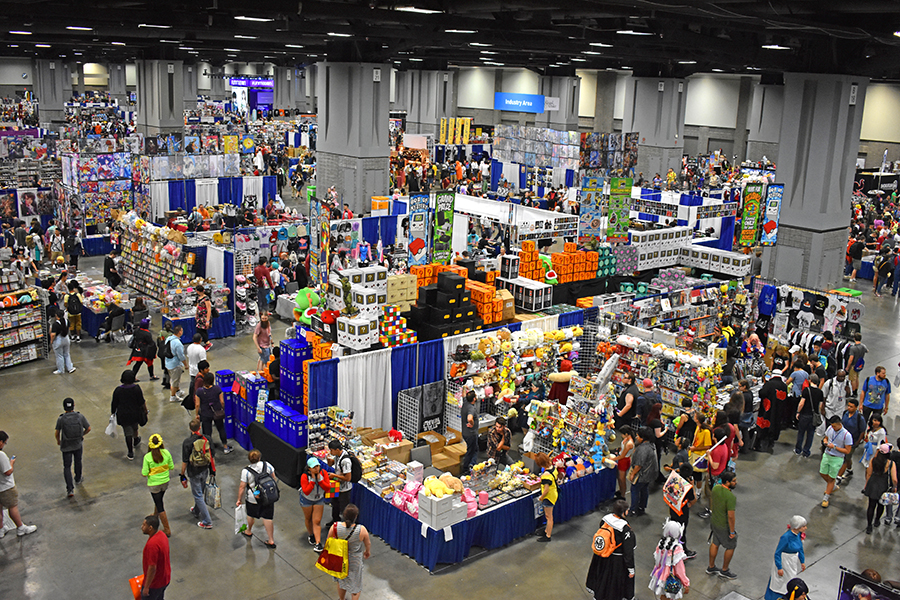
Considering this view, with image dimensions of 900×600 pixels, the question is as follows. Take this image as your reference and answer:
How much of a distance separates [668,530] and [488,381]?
14.1 feet

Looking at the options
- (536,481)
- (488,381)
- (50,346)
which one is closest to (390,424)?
(488,381)

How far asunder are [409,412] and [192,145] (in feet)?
70.3

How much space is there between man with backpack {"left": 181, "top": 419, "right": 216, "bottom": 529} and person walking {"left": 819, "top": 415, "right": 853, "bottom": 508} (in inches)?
302

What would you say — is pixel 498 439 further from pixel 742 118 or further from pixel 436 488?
pixel 742 118

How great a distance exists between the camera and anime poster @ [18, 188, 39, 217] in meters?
23.5

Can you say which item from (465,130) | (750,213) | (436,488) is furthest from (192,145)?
(436,488)

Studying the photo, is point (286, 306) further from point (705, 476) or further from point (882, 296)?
point (882, 296)

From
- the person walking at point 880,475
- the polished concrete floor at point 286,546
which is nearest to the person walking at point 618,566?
the polished concrete floor at point 286,546

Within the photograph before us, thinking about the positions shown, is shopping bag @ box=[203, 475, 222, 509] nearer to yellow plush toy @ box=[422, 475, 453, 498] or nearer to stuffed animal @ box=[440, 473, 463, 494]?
yellow plush toy @ box=[422, 475, 453, 498]

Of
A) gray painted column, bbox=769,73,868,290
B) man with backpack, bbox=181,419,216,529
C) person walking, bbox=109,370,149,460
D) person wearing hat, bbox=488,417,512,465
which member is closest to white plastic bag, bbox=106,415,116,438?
person walking, bbox=109,370,149,460

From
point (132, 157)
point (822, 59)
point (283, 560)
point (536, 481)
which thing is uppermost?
point (822, 59)

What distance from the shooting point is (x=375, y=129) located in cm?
2558

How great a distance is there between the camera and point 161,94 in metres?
34.6

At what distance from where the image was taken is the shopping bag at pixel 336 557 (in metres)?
7.37
